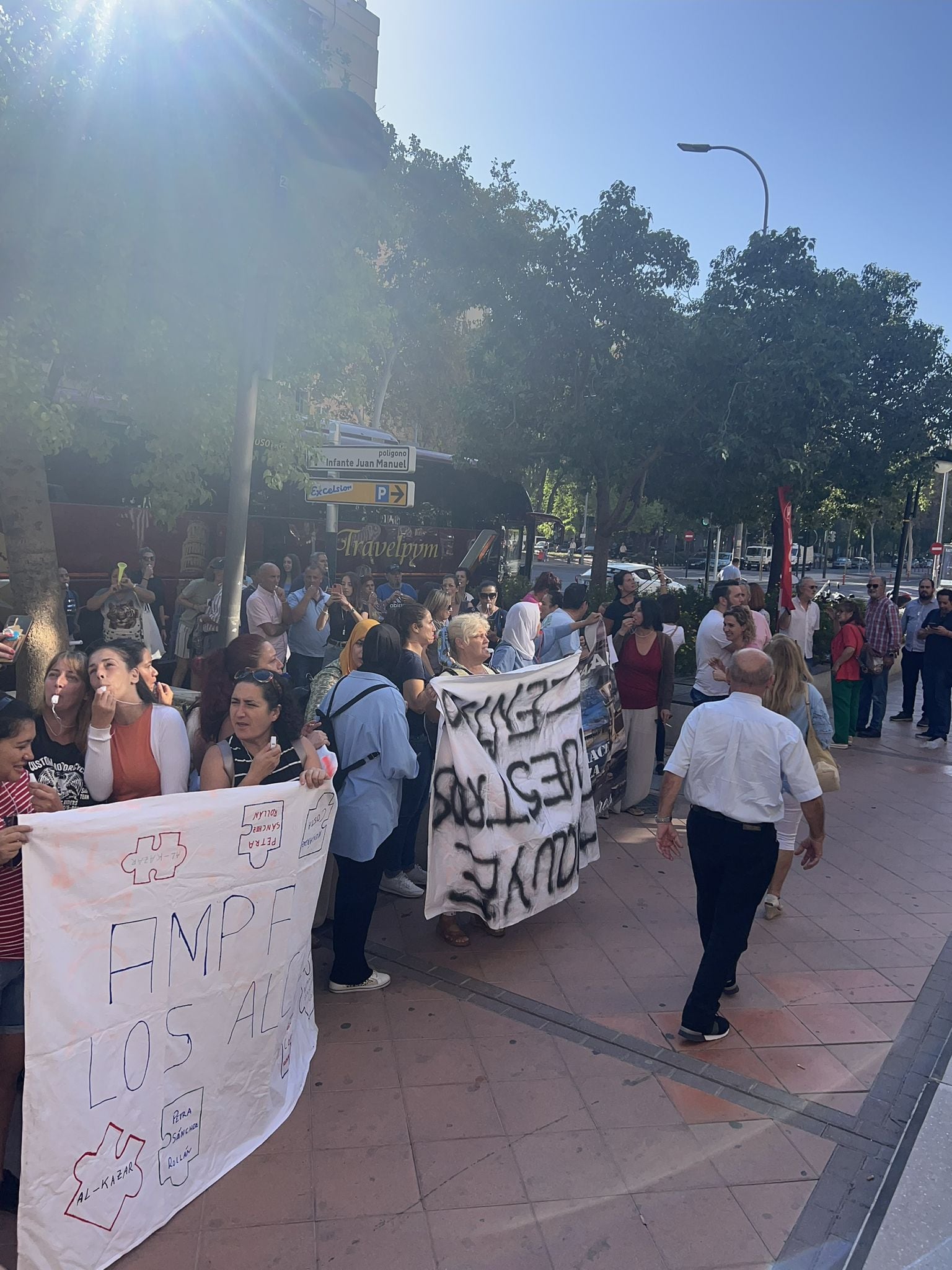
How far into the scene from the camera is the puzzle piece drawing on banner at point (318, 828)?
3.40 meters

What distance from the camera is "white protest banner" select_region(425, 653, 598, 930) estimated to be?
464cm

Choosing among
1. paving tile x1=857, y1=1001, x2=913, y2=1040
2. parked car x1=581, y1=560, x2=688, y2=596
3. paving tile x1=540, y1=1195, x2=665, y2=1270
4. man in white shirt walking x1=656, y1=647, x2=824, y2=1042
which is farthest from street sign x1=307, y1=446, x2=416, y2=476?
parked car x1=581, y1=560, x2=688, y2=596

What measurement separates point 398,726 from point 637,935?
79.7 inches

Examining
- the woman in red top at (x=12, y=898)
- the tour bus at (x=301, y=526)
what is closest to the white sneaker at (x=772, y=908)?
the woman in red top at (x=12, y=898)

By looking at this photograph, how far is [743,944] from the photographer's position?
4113 millimetres

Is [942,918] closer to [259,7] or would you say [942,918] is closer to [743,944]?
[743,944]

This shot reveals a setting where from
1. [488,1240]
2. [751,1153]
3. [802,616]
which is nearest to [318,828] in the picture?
[488,1240]

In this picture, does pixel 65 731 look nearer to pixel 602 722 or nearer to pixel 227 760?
pixel 227 760

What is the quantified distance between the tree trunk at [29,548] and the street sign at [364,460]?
272cm

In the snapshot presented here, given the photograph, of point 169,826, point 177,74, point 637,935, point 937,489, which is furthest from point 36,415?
point 937,489

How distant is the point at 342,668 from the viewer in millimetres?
5047

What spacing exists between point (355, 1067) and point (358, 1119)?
13.2 inches

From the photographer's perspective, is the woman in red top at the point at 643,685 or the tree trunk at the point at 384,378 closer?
the woman in red top at the point at 643,685

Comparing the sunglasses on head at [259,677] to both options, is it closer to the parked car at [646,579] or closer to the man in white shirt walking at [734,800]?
the man in white shirt walking at [734,800]
